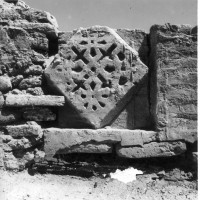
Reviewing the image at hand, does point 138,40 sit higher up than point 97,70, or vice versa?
point 138,40

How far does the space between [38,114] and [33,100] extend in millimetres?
170

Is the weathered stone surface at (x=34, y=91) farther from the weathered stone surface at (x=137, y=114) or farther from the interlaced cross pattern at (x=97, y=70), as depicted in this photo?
the weathered stone surface at (x=137, y=114)

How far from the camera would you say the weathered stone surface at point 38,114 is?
3.42 m

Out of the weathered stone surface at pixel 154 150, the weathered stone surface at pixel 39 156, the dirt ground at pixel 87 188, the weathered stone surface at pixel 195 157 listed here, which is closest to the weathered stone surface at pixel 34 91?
the weathered stone surface at pixel 39 156

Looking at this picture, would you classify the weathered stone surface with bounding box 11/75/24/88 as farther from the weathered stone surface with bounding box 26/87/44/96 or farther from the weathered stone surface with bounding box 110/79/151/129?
the weathered stone surface with bounding box 110/79/151/129

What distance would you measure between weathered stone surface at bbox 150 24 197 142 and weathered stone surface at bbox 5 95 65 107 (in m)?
1.08

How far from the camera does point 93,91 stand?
11.3 feet

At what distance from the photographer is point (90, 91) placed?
3.44 m

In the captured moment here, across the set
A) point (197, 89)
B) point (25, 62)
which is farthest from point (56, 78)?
point (197, 89)

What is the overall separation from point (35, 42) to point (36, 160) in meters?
1.33

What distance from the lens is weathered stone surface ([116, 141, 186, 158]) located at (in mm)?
3301

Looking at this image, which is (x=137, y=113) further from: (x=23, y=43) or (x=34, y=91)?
(x=23, y=43)

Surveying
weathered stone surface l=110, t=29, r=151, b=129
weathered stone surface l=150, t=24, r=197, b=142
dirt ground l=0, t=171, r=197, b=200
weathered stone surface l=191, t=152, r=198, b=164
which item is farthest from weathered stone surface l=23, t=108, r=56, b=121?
weathered stone surface l=191, t=152, r=198, b=164

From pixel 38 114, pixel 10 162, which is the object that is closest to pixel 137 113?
pixel 38 114
